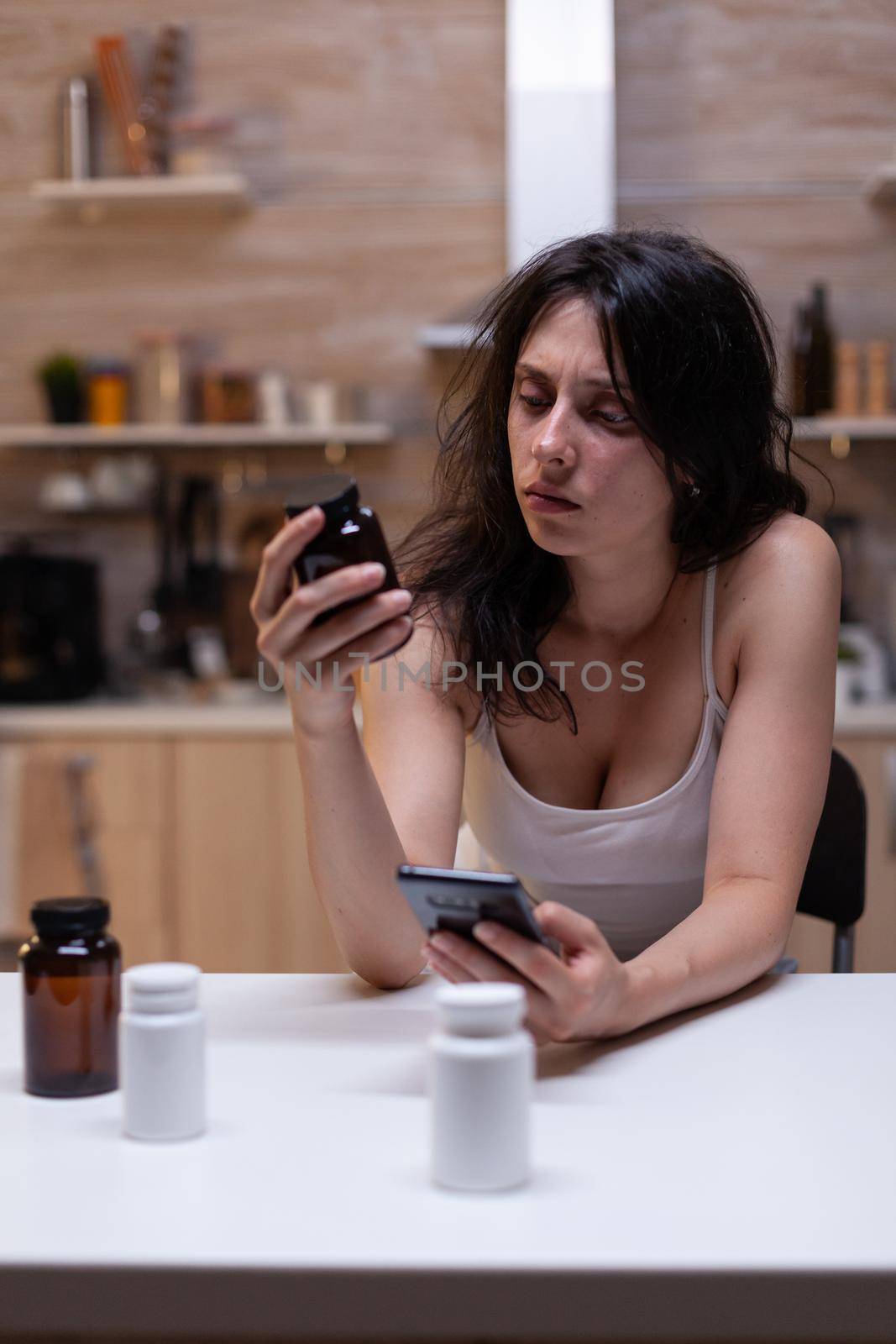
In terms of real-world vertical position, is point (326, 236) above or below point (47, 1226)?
above

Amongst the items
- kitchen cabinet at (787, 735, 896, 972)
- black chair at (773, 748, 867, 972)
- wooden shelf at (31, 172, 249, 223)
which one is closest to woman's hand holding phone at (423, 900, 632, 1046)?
black chair at (773, 748, 867, 972)

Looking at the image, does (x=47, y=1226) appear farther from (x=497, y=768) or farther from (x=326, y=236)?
(x=326, y=236)

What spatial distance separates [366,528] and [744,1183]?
1.61 feet

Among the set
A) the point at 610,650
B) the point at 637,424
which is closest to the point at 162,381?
the point at 610,650

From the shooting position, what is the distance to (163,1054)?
76cm

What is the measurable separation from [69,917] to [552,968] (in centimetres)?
30

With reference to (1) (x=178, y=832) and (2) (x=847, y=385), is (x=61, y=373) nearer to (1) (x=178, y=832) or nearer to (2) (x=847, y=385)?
(1) (x=178, y=832)

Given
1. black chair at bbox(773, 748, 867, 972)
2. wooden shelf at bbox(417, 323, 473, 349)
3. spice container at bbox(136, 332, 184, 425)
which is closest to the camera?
black chair at bbox(773, 748, 867, 972)

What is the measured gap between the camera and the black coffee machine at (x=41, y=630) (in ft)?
10.8

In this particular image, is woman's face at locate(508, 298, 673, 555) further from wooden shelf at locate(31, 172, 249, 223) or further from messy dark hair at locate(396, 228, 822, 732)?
wooden shelf at locate(31, 172, 249, 223)

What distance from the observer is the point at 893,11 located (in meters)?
3.43

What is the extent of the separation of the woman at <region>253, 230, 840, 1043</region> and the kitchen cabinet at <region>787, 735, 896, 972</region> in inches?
60.1

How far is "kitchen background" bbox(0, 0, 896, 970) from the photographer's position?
344 cm

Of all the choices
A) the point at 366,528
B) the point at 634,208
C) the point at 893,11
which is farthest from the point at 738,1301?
the point at 893,11
